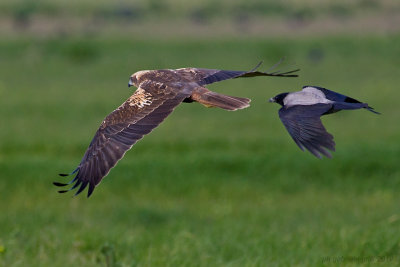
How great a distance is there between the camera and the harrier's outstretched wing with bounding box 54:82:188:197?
4.44 meters

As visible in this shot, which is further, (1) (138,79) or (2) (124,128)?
(1) (138,79)

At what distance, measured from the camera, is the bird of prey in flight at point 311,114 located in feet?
12.6

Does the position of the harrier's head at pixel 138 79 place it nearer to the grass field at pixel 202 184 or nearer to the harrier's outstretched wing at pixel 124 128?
the harrier's outstretched wing at pixel 124 128

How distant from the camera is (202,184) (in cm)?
1085

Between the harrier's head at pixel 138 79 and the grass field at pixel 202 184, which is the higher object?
the harrier's head at pixel 138 79

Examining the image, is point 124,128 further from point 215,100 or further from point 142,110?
point 215,100

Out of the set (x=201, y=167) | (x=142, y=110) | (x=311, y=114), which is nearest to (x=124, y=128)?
(x=142, y=110)

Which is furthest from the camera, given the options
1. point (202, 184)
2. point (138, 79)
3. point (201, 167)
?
point (201, 167)

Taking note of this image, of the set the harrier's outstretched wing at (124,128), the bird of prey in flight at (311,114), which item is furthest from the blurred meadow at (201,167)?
the bird of prey in flight at (311,114)

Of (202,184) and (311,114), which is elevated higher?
(311,114)

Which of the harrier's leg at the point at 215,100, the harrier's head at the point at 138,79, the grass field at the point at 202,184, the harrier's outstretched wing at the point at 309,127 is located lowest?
the grass field at the point at 202,184

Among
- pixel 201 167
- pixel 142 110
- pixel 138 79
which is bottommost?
pixel 201 167

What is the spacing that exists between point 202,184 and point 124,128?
6300 millimetres

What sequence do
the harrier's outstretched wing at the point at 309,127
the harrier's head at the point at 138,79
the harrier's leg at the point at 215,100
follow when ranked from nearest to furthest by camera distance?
the harrier's outstretched wing at the point at 309,127 → the harrier's leg at the point at 215,100 → the harrier's head at the point at 138,79
